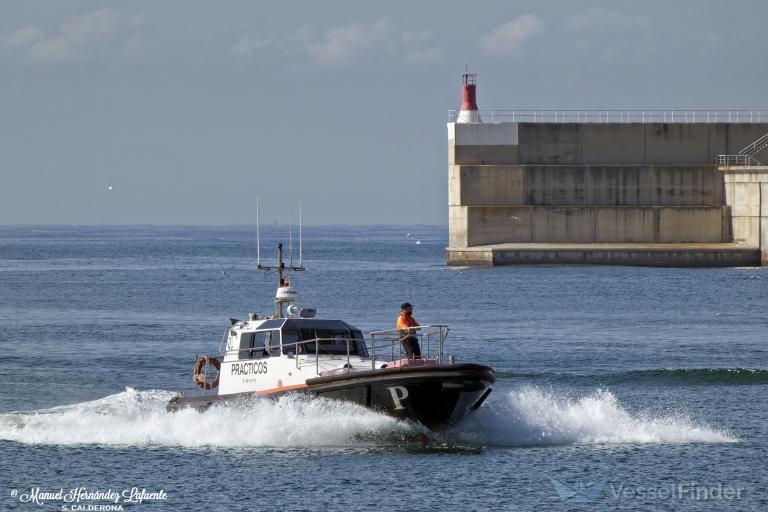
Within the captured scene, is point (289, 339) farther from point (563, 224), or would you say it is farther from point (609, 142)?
point (609, 142)

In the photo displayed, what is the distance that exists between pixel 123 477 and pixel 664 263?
2450 inches

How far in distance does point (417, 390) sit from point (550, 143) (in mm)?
63313

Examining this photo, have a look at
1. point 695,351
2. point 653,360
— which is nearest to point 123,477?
point 653,360

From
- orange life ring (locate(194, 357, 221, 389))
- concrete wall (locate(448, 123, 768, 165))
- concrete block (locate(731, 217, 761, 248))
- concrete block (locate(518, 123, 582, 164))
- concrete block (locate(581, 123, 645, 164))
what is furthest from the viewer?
concrete block (locate(581, 123, 645, 164))

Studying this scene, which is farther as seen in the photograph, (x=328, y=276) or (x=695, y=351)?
(x=328, y=276)

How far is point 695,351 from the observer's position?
39719 millimetres

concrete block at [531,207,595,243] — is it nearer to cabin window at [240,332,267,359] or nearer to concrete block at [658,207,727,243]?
→ concrete block at [658,207,727,243]

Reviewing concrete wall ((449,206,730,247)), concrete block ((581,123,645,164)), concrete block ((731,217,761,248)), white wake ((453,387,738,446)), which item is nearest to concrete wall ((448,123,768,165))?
concrete block ((581,123,645,164))

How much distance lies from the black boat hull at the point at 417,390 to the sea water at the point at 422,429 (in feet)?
0.97

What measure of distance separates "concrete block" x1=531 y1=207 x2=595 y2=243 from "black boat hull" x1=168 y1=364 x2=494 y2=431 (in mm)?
60762

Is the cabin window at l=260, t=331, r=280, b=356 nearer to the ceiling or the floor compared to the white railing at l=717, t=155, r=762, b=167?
nearer to the floor

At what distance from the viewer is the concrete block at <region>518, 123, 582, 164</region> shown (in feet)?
275

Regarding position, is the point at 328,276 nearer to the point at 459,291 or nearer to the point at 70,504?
the point at 459,291

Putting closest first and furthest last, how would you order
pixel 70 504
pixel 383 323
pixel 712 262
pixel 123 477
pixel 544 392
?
pixel 70 504
pixel 123 477
pixel 544 392
pixel 383 323
pixel 712 262
